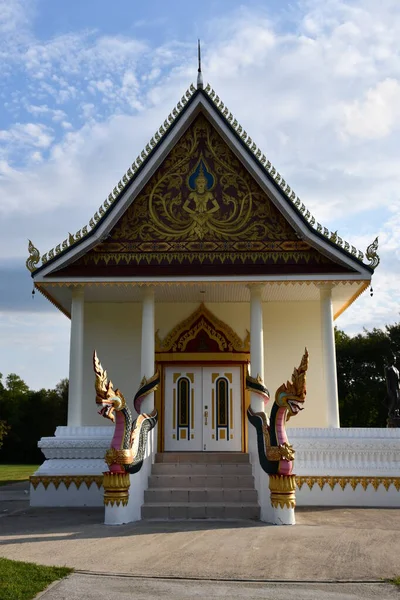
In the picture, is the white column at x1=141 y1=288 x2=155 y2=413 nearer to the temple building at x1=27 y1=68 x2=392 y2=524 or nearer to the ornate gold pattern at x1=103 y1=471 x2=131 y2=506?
the temple building at x1=27 y1=68 x2=392 y2=524

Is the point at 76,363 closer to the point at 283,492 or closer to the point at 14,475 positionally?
the point at 283,492

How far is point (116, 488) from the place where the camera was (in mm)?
10266

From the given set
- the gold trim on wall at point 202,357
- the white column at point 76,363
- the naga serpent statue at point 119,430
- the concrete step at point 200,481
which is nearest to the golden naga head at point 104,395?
the naga serpent statue at point 119,430

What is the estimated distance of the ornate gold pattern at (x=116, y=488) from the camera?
1022 cm

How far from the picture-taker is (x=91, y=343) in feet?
51.3

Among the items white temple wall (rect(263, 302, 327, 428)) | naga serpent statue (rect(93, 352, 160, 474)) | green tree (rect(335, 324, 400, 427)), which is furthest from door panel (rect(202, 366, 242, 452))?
green tree (rect(335, 324, 400, 427))

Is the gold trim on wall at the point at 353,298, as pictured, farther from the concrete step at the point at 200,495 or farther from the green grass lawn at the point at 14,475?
the green grass lawn at the point at 14,475

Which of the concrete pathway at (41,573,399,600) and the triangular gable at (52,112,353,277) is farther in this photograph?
the triangular gable at (52,112,353,277)

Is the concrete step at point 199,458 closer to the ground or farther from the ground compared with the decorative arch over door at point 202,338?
closer to the ground

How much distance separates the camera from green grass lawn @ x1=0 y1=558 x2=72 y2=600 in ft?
18.7

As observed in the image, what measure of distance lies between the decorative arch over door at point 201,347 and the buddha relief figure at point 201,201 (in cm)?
243

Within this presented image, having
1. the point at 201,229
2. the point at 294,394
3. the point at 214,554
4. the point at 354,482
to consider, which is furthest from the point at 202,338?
the point at 214,554

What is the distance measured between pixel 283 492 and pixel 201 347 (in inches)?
221

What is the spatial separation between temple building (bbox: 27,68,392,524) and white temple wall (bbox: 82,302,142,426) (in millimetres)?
25
